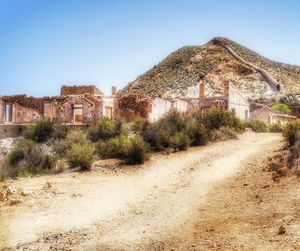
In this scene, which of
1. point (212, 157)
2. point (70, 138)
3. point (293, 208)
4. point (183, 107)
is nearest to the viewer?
point (293, 208)

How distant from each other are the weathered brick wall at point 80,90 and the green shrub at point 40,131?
1564cm

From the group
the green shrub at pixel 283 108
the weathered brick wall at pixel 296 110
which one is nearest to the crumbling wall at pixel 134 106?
the green shrub at pixel 283 108

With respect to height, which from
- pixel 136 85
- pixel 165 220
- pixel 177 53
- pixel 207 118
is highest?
pixel 177 53

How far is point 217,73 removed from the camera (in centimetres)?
6925

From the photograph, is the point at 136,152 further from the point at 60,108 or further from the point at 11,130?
the point at 60,108

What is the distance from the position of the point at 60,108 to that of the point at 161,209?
24697 mm

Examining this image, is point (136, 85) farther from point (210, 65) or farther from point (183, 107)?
point (183, 107)

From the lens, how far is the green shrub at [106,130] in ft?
82.9

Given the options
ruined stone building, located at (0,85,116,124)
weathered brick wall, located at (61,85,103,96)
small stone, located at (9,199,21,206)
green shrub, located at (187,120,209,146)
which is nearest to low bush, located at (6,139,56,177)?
small stone, located at (9,199,21,206)

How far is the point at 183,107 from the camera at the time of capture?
39438 mm

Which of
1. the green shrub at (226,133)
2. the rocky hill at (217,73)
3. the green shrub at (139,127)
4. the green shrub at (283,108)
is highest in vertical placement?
the rocky hill at (217,73)

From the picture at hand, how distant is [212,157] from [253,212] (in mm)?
7688

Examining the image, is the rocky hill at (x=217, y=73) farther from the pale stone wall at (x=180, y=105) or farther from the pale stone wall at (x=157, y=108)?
the pale stone wall at (x=157, y=108)

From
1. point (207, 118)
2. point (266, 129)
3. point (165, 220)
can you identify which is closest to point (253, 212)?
point (165, 220)
